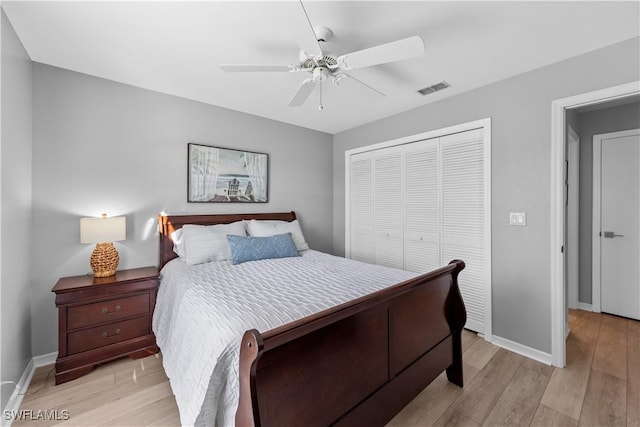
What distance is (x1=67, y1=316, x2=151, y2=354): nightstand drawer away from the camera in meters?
2.11

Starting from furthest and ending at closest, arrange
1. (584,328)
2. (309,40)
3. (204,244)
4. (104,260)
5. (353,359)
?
(584,328)
(204,244)
(104,260)
(309,40)
(353,359)

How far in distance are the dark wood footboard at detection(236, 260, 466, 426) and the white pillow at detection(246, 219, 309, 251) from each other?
5.88 ft

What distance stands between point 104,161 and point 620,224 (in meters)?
5.42

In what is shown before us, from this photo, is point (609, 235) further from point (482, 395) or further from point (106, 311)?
point (106, 311)

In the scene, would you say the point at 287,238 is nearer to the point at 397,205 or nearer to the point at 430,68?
the point at 397,205

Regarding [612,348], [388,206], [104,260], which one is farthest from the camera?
[388,206]

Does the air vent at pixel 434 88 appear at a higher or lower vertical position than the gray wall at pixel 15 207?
higher

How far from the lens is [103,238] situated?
2.25 meters

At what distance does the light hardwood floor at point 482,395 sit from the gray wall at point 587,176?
3.52 ft

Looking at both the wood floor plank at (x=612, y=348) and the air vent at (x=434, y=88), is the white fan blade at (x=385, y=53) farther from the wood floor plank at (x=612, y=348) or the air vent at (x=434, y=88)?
the wood floor plank at (x=612, y=348)

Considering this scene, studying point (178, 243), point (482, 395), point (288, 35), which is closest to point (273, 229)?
point (178, 243)

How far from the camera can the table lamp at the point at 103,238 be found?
2205 millimetres

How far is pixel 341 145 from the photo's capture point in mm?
4258

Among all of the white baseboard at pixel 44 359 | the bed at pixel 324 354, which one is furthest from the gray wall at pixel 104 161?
the bed at pixel 324 354
